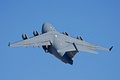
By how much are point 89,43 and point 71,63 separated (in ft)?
34.0

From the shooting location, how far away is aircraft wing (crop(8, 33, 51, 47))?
3191 inches

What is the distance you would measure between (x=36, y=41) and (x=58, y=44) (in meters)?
5.09

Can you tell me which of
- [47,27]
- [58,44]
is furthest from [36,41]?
[47,27]

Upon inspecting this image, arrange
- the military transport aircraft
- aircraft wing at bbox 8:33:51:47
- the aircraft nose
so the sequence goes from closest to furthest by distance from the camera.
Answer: the military transport aircraft < aircraft wing at bbox 8:33:51:47 < the aircraft nose

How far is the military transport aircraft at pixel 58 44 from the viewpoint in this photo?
259 feet

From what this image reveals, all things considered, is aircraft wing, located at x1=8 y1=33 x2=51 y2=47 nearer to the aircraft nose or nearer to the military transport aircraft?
the military transport aircraft

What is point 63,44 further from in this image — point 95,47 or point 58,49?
point 95,47

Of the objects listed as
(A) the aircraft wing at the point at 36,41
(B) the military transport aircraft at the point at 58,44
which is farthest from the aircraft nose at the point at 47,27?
(A) the aircraft wing at the point at 36,41

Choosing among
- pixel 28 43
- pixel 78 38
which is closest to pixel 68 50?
pixel 28 43

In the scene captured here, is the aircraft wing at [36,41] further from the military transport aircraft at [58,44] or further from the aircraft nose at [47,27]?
the aircraft nose at [47,27]

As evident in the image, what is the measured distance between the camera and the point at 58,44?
8175cm

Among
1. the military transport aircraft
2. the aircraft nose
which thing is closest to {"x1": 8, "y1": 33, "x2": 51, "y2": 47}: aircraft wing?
the military transport aircraft

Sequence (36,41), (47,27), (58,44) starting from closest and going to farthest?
(58,44)
(36,41)
(47,27)

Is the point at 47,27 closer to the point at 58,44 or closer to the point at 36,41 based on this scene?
the point at 36,41
